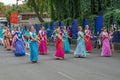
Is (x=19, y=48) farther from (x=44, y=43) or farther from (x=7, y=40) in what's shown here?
(x=7, y=40)

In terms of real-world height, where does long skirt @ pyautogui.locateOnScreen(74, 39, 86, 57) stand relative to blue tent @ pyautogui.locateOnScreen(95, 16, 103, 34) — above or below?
below

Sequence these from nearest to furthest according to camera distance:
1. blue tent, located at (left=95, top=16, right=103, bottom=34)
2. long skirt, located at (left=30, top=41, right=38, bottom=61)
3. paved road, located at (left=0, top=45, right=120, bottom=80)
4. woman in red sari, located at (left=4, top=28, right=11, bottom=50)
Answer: paved road, located at (left=0, top=45, right=120, bottom=80)
long skirt, located at (left=30, top=41, right=38, bottom=61)
woman in red sari, located at (left=4, top=28, right=11, bottom=50)
blue tent, located at (left=95, top=16, right=103, bottom=34)

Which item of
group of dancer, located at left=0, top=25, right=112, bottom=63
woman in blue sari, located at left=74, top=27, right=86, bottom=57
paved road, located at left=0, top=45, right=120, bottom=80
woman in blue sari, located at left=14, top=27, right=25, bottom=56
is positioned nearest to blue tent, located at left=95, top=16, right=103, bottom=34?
group of dancer, located at left=0, top=25, right=112, bottom=63

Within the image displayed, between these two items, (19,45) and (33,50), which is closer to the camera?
(33,50)

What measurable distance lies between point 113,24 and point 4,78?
58.8 ft

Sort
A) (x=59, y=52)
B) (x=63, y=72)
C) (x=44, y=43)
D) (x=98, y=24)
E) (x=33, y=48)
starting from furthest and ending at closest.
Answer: (x=98, y=24)
(x=44, y=43)
(x=59, y=52)
(x=33, y=48)
(x=63, y=72)

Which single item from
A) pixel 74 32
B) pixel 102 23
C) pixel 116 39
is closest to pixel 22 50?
pixel 116 39

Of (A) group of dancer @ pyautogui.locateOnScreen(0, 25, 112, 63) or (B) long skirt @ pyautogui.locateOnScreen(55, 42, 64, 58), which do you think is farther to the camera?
(B) long skirt @ pyautogui.locateOnScreen(55, 42, 64, 58)

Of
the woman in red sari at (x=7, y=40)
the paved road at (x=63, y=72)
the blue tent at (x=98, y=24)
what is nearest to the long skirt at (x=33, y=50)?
the paved road at (x=63, y=72)

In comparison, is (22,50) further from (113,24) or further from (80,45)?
(113,24)

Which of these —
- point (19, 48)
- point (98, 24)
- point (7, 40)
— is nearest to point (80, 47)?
point (19, 48)

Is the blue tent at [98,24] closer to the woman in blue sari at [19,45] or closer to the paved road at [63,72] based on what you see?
the woman in blue sari at [19,45]

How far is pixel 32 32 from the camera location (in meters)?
19.1

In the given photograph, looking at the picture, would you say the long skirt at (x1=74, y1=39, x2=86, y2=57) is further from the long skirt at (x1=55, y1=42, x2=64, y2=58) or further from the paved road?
the paved road
